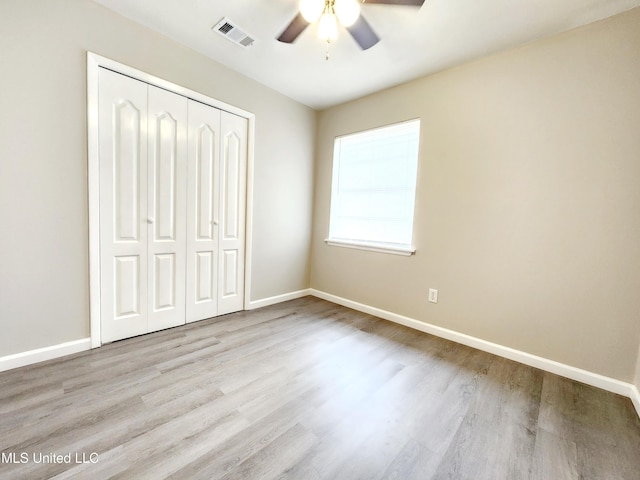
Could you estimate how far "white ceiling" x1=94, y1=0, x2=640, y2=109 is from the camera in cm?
175

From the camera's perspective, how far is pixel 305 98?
324cm

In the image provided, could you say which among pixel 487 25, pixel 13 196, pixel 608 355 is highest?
pixel 487 25

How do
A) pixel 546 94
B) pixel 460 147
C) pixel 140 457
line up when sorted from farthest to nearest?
pixel 460 147 < pixel 546 94 < pixel 140 457

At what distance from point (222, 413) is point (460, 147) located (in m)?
2.76

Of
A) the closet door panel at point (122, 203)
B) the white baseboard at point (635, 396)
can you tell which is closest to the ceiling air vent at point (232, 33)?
the closet door panel at point (122, 203)

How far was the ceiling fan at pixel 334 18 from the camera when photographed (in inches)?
58.0

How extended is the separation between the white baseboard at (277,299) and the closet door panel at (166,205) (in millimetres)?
824

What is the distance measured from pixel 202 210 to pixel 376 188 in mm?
1934

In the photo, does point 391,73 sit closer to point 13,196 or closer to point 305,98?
point 305,98

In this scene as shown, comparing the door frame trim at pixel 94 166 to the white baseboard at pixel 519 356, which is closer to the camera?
the white baseboard at pixel 519 356

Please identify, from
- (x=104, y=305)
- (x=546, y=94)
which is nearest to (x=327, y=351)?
(x=104, y=305)

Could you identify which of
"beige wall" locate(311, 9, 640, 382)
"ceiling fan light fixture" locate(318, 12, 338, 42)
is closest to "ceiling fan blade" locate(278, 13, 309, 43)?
"ceiling fan light fixture" locate(318, 12, 338, 42)

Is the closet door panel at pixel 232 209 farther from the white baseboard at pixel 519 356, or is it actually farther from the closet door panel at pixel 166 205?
the white baseboard at pixel 519 356

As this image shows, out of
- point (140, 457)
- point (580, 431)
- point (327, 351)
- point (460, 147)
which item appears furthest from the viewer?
point (460, 147)
